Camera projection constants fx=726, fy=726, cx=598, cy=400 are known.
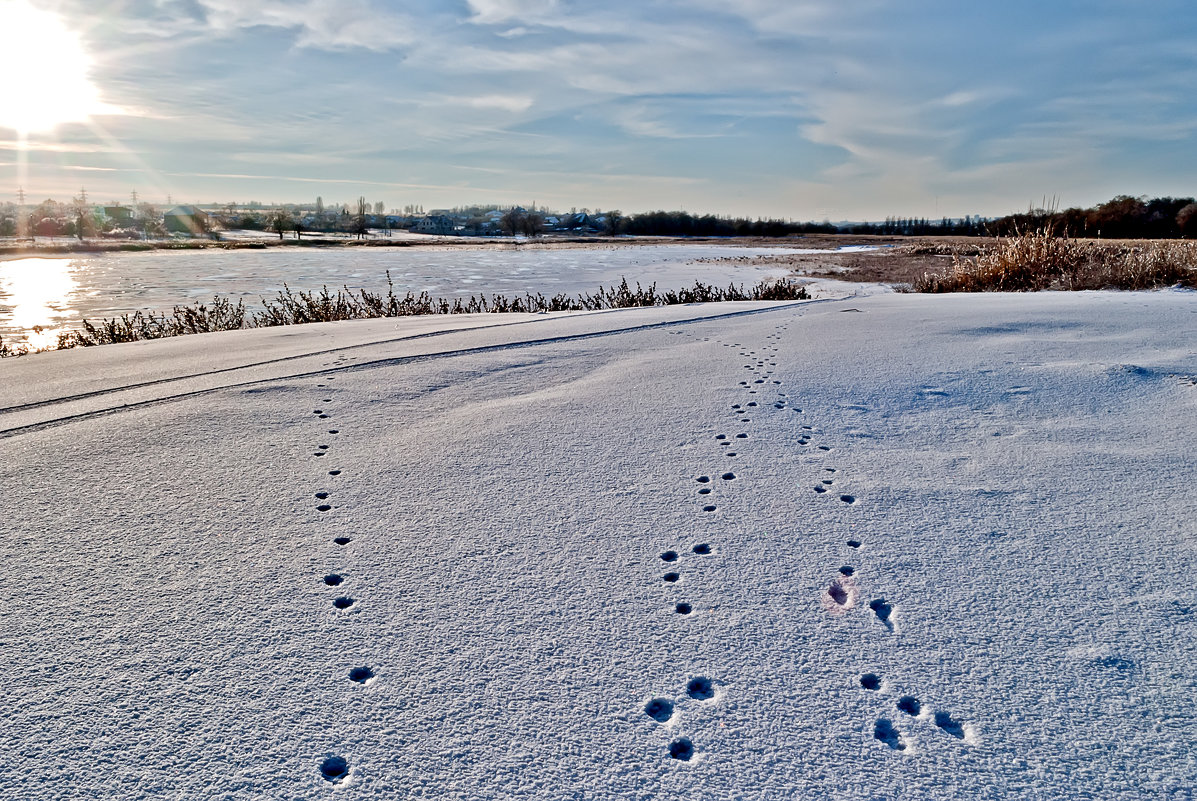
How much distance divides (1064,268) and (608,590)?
1118 cm

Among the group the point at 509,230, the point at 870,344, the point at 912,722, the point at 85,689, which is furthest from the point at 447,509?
the point at 509,230

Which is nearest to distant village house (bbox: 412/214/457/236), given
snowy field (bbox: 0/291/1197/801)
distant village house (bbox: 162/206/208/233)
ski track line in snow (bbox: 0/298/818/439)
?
distant village house (bbox: 162/206/208/233)

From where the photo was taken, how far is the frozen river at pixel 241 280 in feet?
55.0

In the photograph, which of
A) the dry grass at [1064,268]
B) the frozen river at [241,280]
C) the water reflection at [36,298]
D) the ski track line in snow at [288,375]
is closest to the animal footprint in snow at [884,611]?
the ski track line in snow at [288,375]

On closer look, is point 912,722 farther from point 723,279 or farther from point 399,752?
point 723,279

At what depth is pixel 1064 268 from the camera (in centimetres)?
1069

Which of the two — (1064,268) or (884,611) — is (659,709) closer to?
(884,611)

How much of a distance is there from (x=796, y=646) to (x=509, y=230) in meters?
96.9

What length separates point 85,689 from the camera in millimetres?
1775

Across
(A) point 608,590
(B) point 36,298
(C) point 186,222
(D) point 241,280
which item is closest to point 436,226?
(C) point 186,222

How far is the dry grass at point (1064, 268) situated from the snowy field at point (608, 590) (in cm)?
618

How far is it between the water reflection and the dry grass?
13.6 meters

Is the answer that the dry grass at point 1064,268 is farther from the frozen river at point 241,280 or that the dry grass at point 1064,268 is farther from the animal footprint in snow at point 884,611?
the animal footprint in snow at point 884,611

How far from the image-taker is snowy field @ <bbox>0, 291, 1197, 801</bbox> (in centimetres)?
157
